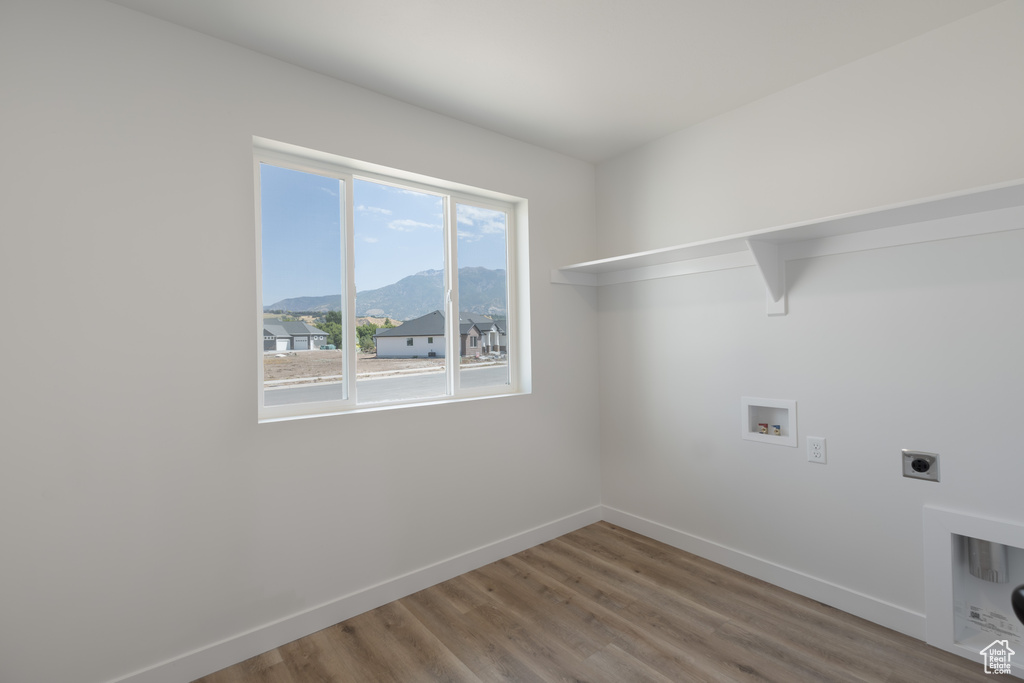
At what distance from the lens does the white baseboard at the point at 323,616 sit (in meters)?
1.84

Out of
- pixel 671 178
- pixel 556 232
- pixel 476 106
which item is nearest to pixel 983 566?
pixel 671 178

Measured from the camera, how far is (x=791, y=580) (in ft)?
8.02

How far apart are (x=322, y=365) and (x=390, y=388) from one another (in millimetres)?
398

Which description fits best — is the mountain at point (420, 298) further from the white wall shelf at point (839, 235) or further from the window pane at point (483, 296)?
the white wall shelf at point (839, 235)

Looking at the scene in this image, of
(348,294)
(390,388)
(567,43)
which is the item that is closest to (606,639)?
(390,388)

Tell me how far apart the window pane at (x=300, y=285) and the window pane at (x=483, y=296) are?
31.2 inches

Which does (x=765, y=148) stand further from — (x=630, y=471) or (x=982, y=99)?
(x=630, y=471)

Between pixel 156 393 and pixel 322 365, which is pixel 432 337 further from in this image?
pixel 156 393

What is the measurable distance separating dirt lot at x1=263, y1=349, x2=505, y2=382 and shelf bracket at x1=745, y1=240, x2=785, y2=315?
193 cm

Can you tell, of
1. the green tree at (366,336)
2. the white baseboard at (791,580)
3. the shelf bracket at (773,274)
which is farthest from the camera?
the green tree at (366,336)

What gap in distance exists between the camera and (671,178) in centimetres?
304

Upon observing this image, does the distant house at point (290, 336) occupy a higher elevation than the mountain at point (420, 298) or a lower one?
lower

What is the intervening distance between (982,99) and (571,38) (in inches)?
66.4

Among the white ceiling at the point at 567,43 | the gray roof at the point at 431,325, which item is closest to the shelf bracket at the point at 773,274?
the white ceiling at the point at 567,43
